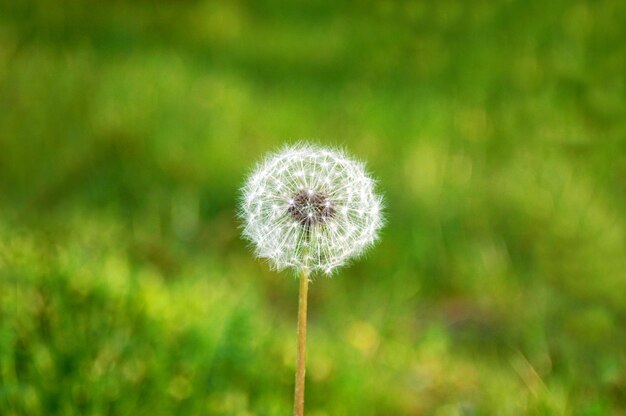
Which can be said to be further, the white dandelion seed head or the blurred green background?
the blurred green background

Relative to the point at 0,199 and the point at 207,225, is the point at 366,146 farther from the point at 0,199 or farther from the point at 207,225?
the point at 0,199

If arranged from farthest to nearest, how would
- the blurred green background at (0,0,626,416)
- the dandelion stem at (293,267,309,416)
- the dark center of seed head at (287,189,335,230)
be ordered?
the blurred green background at (0,0,626,416)
the dark center of seed head at (287,189,335,230)
the dandelion stem at (293,267,309,416)

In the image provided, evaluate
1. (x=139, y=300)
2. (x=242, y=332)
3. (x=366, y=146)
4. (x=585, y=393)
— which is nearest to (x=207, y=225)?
(x=366, y=146)

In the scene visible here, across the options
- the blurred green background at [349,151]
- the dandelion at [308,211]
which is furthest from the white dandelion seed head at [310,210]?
the blurred green background at [349,151]

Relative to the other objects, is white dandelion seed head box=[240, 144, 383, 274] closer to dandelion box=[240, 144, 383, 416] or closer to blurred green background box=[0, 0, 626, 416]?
dandelion box=[240, 144, 383, 416]

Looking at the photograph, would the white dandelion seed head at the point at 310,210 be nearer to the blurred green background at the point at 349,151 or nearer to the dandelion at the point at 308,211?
the dandelion at the point at 308,211

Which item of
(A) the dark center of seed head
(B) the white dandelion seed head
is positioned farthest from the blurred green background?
(A) the dark center of seed head

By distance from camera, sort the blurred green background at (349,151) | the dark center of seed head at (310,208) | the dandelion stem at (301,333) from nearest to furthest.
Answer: the dandelion stem at (301,333) → the dark center of seed head at (310,208) → the blurred green background at (349,151)
